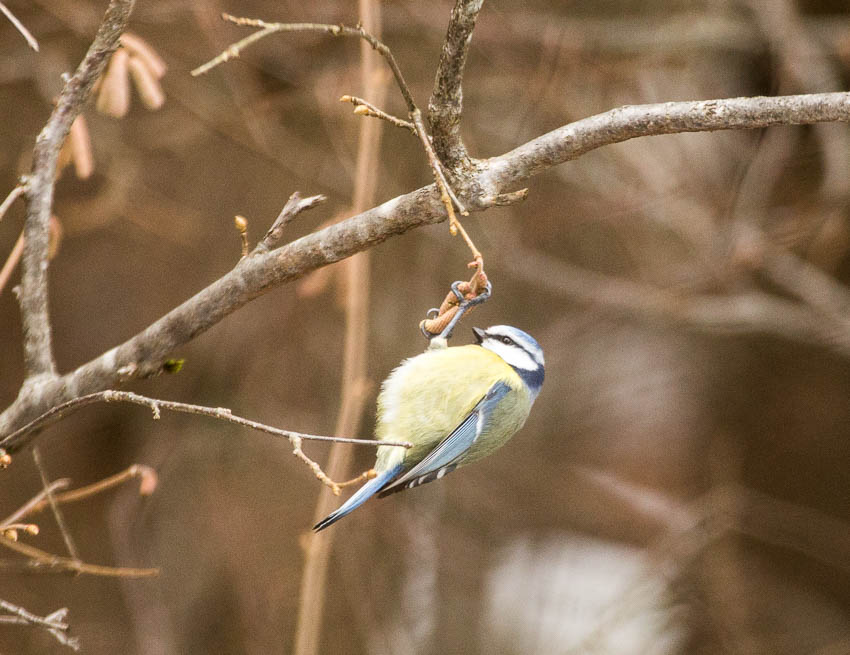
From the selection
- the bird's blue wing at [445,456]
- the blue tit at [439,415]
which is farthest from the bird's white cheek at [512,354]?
the bird's blue wing at [445,456]

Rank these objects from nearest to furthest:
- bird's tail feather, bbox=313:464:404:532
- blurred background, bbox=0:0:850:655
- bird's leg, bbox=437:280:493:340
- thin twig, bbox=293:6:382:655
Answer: bird's tail feather, bbox=313:464:404:532 < bird's leg, bbox=437:280:493:340 < thin twig, bbox=293:6:382:655 < blurred background, bbox=0:0:850:655

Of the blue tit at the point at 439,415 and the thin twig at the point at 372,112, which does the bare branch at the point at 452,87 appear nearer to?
the thin twig at the point at 372,112

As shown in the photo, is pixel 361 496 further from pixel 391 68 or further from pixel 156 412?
pixel 391 68

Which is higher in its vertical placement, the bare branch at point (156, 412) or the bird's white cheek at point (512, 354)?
the bird's white cheek at point (512, 354)

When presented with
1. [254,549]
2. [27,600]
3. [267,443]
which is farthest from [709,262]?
[27,600]

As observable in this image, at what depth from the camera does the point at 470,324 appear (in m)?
3.87

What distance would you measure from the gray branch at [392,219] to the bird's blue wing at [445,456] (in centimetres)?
56

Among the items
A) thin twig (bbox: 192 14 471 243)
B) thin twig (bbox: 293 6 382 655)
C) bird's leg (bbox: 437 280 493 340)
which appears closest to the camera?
thin twig (bbox: 192 14 471 243)

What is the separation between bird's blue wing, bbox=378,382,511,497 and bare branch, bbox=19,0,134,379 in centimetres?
70

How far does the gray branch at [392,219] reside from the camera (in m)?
0.99

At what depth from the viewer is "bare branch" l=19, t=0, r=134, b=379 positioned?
1264 mm

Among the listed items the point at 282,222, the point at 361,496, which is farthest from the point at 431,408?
the point at 282,222

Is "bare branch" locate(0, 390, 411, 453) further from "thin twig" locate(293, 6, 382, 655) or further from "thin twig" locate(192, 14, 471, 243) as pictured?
"thin twig" locate(293, 6, 382, 655)

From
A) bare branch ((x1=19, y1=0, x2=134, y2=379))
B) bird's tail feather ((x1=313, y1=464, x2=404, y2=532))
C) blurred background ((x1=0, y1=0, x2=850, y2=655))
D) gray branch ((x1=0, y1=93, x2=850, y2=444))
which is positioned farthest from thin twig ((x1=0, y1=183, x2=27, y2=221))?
blurred background ((x1=0, y1=0, x2=850, y2=655))
